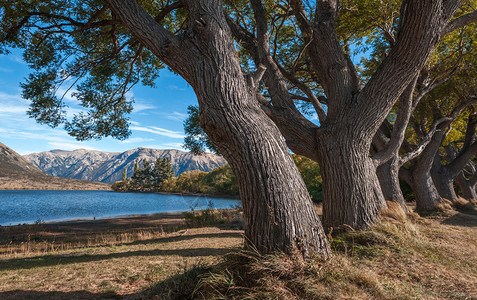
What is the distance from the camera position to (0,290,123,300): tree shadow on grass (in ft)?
9.89

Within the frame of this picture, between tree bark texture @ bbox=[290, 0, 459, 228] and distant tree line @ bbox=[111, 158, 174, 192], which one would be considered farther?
distant tree line @ bbox=[111, 158, 174, 192]

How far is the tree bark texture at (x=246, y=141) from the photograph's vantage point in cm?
257

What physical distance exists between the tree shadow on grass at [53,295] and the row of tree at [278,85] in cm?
198

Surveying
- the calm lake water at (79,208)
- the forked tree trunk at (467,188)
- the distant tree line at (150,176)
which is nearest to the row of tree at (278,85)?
the calm lake water at (79,208)

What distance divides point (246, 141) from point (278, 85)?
281cm

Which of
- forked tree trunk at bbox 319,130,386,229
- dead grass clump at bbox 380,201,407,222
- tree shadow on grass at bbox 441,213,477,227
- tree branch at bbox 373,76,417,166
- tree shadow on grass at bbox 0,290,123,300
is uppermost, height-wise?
tree branch at bbox 373,76,417,166

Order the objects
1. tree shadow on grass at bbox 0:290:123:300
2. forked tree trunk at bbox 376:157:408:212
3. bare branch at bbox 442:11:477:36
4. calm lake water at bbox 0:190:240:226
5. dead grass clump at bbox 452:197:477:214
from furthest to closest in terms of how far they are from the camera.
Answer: calm lake water at bbox 0:190:240:226 < dead grass clump at bbox 452:197:477:214 < forked tree trunk at bbox 376:157:408:212 < bare branch at bbox 442:11:477:36 < tree shadow on grass at bbox 0:290:123:300

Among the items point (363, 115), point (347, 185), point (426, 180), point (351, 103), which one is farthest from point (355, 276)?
point (426, 180)

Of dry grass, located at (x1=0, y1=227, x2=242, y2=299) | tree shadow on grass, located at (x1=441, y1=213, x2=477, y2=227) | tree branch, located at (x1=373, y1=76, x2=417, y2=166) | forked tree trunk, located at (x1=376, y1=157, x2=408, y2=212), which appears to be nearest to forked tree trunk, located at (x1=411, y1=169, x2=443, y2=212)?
tree shadow on grass, located at (x1=441, y1=213, x2=477, y2=227)

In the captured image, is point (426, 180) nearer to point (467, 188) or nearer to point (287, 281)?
point (467, 188)

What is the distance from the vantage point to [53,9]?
6199 millimetres

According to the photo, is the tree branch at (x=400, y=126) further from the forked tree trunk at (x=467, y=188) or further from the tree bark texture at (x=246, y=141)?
the forked tree trunk at (x=467, y=188)

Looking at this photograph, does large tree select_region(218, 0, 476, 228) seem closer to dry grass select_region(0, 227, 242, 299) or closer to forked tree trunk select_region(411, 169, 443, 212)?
dry grass select_region(0, 227, 242, 299)

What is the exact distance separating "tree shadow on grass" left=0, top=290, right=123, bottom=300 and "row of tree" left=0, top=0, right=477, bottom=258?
198 centimetres
